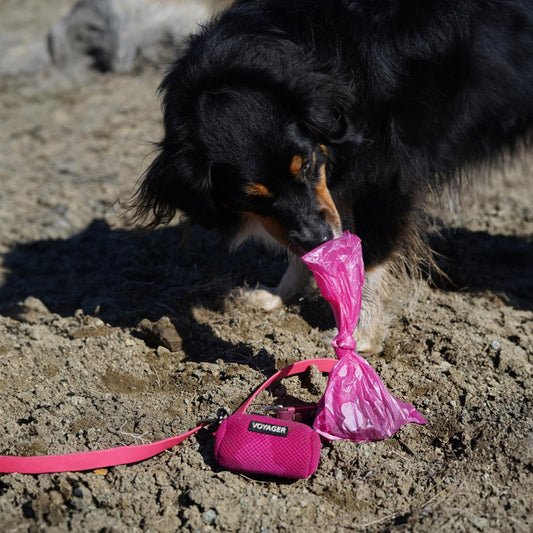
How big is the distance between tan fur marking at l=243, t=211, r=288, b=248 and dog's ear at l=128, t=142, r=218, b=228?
0.23m

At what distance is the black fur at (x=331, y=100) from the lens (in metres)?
2.82

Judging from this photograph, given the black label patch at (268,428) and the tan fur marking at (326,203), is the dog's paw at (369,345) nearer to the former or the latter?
the tan fur marking at (326,203)

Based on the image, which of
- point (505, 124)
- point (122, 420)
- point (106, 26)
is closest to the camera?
point (122, 420)

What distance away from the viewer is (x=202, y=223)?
3199 millimetres

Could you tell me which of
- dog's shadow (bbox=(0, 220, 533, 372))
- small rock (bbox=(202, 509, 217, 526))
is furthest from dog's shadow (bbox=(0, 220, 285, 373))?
small rock (bbox=(202, 509, 217, 526))

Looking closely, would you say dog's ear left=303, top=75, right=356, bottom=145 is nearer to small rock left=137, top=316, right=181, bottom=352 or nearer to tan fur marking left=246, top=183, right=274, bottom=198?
tan fur marking left=246, top=183, right=274, bottom=198

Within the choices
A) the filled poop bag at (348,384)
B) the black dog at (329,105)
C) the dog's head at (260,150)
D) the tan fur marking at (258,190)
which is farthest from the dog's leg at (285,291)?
the filled poop bag at (348,384)

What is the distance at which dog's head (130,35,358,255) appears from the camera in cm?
279

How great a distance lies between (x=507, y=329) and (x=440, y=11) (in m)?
1.61

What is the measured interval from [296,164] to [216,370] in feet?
3.30

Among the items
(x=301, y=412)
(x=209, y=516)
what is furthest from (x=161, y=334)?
(x=209, y=516)

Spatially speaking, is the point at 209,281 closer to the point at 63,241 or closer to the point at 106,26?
the point at 63,241

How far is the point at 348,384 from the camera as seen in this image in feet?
8.36

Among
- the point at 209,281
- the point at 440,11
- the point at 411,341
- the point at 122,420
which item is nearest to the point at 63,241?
the point at 209,281
